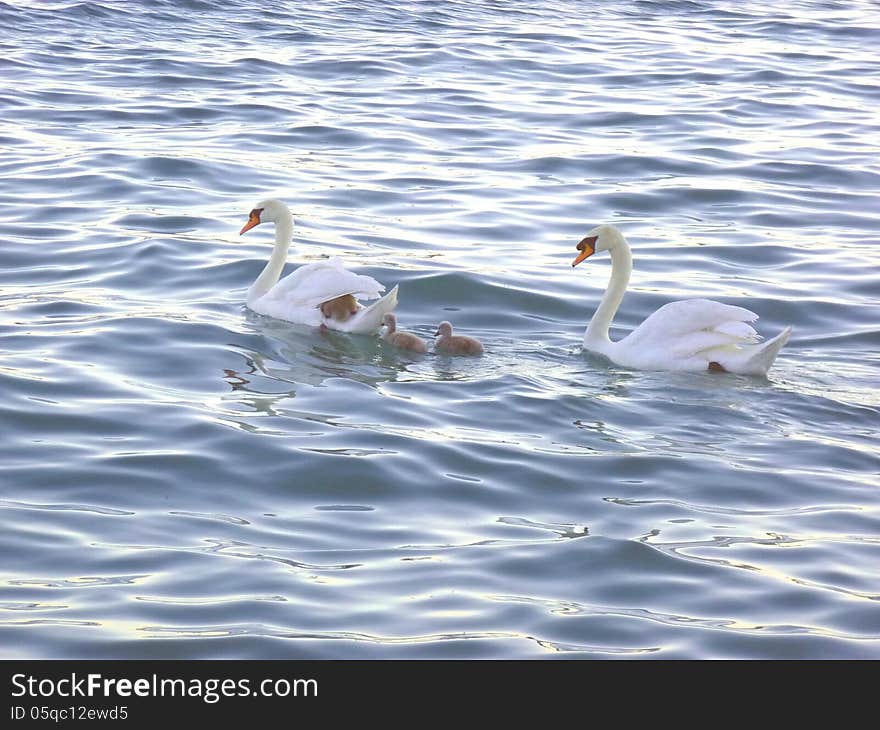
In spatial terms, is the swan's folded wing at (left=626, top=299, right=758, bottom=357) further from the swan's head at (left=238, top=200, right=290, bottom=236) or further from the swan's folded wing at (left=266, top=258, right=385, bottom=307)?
the swan's head at (left=238, top=200, right=290, bottom=236)

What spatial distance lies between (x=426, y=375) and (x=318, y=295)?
4.49 feet

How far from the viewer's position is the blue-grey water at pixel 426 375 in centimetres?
633

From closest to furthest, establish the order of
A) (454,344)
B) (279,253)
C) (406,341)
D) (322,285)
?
(454,344), (406,341), (322,285), (279,253)

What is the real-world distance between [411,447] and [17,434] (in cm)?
211

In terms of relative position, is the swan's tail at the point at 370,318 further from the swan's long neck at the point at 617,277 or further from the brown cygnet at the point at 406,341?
the swan's long neck at the point at 617,277

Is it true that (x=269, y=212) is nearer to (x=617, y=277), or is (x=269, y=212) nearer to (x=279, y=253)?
(x=279, y=253)

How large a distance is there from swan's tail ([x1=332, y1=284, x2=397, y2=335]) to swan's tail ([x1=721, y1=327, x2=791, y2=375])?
88.2 inches

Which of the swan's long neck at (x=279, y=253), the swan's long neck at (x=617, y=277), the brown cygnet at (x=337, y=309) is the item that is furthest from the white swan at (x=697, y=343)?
the swan's long neck at (x=279, y=253)

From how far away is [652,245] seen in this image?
1333 centimetres

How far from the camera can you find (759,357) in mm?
9523

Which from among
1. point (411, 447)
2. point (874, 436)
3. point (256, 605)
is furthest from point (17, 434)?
point (874, 436)

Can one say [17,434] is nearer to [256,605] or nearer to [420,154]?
[256,605]

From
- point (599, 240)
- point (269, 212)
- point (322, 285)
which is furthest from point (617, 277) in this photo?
point (269, 212)

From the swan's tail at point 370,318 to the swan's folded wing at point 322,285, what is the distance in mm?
116
